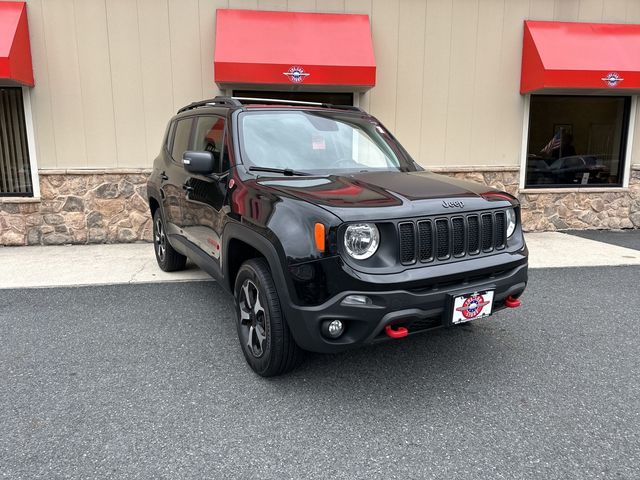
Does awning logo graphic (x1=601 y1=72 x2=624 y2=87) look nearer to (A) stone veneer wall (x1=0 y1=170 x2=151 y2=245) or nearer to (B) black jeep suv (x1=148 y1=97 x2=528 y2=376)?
(B) black jeep suv (x1=148 y1=97 x2=528 y2=376)

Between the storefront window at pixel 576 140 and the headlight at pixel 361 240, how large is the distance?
7.46 m

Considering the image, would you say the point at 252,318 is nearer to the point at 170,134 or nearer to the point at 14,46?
the point at 170,134

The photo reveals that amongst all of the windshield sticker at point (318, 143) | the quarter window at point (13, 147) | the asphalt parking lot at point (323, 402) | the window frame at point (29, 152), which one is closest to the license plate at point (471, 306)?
the asphalt parking lot at point (323, 402)

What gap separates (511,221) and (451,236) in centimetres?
70

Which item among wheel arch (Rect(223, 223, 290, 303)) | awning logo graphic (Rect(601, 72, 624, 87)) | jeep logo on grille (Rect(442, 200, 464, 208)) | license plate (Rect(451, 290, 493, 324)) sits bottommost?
license plate (Rect(451, 290, 493, 324))

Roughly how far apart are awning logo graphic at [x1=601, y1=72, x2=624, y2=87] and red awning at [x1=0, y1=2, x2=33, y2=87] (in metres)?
9.15

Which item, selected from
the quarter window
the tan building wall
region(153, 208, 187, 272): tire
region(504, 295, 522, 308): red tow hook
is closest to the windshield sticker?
region(504, 295, 522, 308): red tow hook

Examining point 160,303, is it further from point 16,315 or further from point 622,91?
point 622,91

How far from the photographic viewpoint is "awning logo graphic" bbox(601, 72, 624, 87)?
26.7 ft

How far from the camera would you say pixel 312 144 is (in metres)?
3.96

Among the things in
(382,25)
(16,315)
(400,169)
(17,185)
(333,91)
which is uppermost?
(382,25)

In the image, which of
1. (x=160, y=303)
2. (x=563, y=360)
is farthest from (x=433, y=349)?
(x=160, y=303)

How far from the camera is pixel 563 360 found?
12.1 ft

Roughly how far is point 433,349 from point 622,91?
7.76m
